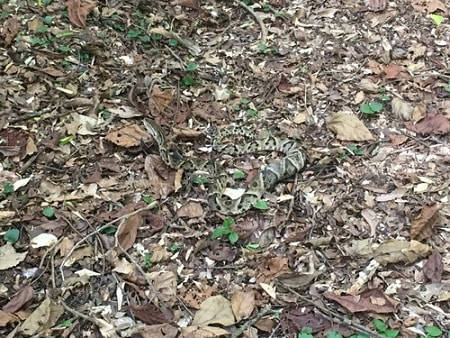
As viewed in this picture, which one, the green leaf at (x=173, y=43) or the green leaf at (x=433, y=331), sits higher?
the green leaf at (x=173, y=43)

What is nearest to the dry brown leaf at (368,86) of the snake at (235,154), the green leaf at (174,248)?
the snake at (235,154)

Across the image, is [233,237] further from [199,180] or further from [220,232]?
[199,180]

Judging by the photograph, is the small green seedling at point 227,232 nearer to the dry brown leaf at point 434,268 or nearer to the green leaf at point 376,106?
the dry brown leaf at point 434,268

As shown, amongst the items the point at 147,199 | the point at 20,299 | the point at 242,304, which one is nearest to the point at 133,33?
the point at 147,199

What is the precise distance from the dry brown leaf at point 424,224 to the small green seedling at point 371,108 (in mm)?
1131

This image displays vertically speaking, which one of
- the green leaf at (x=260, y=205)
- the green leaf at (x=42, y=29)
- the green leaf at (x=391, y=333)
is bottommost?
the green leaf at (x=260, y=205)

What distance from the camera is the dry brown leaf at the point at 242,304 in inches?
129

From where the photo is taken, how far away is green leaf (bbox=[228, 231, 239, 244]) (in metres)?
3.67

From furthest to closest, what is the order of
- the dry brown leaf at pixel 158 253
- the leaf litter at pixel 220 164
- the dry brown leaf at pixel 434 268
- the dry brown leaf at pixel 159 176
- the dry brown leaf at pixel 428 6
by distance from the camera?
the dry brown leaf at pixel 428 6 → the dry brown leaf at pixel 159 176 → the dry brown leaf at pixel 158 253 → the dry brown leaf at pixel 434 268 → the leaf litter at pixel 220 164

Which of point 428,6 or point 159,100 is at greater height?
point 428,6

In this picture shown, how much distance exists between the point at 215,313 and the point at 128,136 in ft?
5.09

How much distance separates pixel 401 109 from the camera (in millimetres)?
4656

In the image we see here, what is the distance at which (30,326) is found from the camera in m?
3.17

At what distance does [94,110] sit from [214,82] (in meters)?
1.00
